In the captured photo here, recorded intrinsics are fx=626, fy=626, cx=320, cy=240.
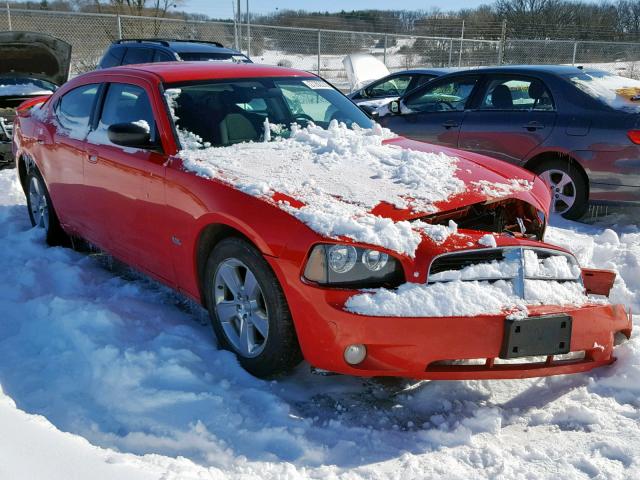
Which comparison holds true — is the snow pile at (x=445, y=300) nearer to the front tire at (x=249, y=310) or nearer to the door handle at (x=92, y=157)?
the front tire at (x=249, y=310)

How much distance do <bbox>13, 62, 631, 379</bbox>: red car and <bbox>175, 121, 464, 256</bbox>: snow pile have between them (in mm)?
12

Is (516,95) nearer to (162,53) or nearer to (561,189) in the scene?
(561,189)

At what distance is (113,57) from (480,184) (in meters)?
8.71

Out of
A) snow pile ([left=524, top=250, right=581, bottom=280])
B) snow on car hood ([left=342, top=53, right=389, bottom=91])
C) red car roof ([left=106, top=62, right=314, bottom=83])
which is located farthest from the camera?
snow on car hood ([left=342, top=53, right=389, bottom=91])

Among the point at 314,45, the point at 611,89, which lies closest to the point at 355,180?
the point at 611,89

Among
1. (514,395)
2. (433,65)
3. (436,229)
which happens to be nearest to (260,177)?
(436,229)

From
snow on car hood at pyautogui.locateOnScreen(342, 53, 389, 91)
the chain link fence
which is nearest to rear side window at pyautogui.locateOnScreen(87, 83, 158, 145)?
the chain link fence

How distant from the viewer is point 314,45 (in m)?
19.6

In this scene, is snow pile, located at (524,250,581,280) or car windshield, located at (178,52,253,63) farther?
car windshield, located at (178,52,253,63)

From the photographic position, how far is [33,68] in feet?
28.5

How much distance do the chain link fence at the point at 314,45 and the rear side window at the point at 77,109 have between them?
37.3 ft

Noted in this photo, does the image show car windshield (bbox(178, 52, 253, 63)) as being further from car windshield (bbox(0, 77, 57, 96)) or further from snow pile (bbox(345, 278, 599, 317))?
snow pile (bbox(345, 278, 599, 317))

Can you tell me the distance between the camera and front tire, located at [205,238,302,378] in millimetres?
2908

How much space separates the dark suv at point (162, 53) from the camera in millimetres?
→ 9617
